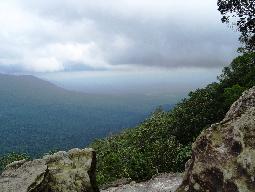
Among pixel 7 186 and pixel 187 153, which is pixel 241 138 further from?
pixel 187 153

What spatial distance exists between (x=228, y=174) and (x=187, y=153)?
29.3 metres

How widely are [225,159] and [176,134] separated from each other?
40338mm

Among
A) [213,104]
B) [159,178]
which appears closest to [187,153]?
[159,178]

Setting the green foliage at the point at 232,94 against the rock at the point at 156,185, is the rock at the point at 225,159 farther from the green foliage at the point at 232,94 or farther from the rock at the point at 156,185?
the green foliage at the point at 232,94

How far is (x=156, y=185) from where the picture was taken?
35531mm

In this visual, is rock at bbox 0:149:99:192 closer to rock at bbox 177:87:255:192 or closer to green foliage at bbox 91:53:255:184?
rock at bbox 177:87:255:192

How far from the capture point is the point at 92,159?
27344 millimetres

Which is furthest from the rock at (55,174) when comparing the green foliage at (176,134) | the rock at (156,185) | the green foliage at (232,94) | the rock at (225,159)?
the green foliage at (232,94)

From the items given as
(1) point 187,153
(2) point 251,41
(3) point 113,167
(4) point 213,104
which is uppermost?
(2) point 251,41

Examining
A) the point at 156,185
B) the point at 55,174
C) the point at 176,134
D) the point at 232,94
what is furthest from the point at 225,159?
the point at 176,134

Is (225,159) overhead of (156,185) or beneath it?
overhead

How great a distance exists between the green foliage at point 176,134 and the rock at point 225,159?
2593 centimetres

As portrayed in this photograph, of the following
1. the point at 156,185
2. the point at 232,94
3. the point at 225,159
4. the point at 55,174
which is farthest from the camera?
the point at 232,94

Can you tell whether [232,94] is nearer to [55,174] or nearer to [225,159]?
[55,174]
